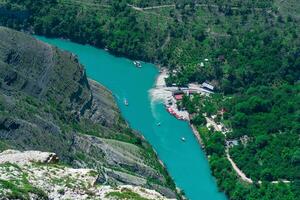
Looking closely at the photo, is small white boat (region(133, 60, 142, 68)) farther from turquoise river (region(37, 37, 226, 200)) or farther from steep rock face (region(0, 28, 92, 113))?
steep rock face (region(0, 28, 92, 113))

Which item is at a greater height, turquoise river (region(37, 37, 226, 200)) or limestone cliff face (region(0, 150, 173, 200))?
limestone cliff face (region(0, 150, 173, 200))

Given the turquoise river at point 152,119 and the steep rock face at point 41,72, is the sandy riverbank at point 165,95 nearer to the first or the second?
the turquoise river at point 152,119

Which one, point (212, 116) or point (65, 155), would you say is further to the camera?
point (212, 116)

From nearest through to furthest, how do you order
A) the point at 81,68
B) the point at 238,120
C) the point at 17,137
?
1. the point at 17,137
2. the point at 81,68
3. the point at 238,120

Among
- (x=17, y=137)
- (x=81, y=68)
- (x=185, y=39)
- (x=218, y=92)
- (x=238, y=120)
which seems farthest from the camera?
(x=185, y=39)

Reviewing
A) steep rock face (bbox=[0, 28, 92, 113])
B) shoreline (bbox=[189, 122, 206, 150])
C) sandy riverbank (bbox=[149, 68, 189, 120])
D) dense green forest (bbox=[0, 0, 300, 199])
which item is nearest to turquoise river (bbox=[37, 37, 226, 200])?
shoreline (bbox=[189, 122, 206, 150])

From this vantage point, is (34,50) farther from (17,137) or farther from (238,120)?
(238,120)

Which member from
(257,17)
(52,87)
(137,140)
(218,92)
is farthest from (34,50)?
(257,17)
